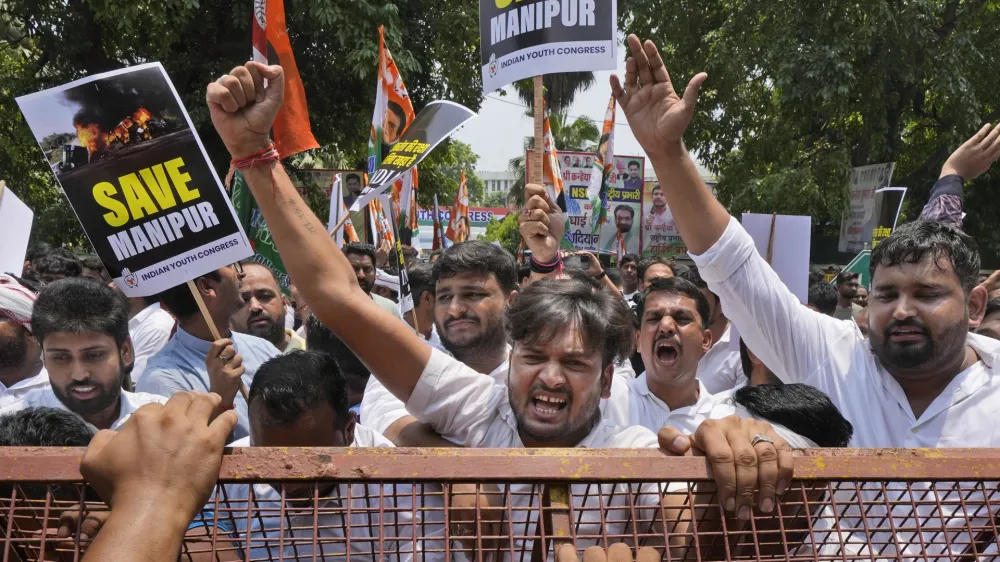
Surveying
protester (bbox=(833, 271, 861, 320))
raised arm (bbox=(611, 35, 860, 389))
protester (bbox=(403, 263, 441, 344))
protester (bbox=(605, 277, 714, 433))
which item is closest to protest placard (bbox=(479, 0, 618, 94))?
protester (bbox=(605, 277, 714, 433))

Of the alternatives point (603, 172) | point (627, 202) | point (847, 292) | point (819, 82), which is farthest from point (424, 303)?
point (627, 202)

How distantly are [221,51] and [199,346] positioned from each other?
12.3 meters

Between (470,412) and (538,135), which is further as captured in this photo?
(538,135)

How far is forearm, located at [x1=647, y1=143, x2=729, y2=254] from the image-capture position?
2605 mm

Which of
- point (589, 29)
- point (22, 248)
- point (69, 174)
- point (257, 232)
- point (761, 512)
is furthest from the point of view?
point (257, 232)

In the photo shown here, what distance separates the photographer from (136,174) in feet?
10.8

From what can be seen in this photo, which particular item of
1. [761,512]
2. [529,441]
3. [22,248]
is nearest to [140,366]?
[22,248]

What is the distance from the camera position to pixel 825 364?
279cm

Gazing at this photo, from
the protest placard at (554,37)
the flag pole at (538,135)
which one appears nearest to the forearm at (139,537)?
the flag pole at (538,135)

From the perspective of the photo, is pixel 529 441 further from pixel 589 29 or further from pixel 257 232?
pixel 257 232

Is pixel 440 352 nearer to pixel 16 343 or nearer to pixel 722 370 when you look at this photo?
pixel 16 343

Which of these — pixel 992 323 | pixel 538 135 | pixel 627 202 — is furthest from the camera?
pixel 627 202

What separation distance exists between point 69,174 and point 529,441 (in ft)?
6.80

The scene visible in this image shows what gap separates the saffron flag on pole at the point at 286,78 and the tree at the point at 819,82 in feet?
32.3
